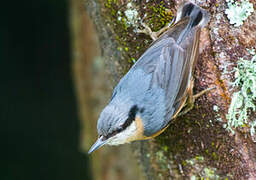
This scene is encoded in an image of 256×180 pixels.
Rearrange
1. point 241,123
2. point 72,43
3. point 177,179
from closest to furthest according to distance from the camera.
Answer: point 241,123, point 177,179, point 72,43

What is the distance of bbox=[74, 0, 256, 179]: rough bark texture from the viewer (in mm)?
2369

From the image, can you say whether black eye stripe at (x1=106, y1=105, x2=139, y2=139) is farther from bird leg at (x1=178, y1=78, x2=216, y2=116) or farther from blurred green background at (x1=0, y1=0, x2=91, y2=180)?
blurred green background at (x1=0, y1=0, x2=91, y2=180)

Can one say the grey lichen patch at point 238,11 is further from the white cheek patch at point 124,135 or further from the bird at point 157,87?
the white cheek patch at point 124,135

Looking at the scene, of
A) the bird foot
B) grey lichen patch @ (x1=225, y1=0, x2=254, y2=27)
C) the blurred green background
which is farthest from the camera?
the blurred green background

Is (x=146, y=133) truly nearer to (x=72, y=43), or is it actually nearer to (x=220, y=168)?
(x=220, y=168)

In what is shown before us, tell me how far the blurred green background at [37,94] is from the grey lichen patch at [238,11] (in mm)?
2822

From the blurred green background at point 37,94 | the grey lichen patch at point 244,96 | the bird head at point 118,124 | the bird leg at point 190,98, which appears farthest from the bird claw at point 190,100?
A: the blurred green background at point 37,94

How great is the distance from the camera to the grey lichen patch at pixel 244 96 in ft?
7.64

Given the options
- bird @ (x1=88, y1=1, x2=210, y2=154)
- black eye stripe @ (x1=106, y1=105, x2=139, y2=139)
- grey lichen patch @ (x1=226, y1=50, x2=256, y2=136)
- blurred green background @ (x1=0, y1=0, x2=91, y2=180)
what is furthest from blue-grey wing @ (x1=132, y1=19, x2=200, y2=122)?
blurred green background @ (x1=0, y1=0, x2=91, y2=180)

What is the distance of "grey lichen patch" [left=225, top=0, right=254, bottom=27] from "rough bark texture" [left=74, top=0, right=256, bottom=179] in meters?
0.04

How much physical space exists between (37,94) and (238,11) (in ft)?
11.4

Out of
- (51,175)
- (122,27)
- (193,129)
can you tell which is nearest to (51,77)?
(51,175)

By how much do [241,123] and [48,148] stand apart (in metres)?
3.36

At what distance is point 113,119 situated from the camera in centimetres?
241
